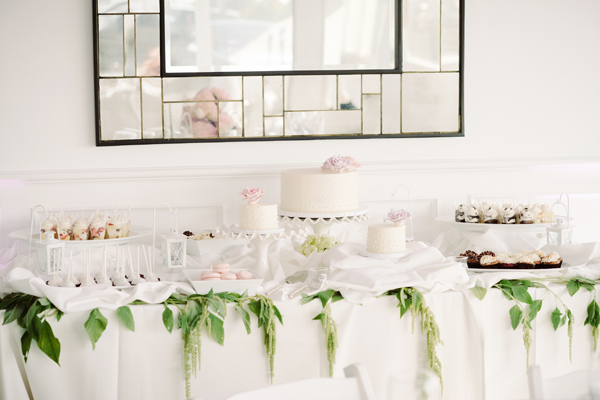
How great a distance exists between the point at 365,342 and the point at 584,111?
2.06 metres

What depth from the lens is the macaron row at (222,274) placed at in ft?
6.02

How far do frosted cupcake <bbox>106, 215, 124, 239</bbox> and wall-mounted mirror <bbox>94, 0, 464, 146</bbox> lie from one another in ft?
2.18

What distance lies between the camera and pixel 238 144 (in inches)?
113

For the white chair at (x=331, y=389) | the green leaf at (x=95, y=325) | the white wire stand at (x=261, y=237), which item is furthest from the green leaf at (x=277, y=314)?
the white chair at (x=331, y=389)

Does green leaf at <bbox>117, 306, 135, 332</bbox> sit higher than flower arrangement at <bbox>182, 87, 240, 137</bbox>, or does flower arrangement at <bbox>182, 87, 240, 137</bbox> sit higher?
flower arrangement at <bbox>182, 87, 240, 137</bbox>

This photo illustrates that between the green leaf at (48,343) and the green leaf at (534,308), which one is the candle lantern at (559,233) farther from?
the green leaf at (48,343)

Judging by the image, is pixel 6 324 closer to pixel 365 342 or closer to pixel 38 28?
pixel 365 342

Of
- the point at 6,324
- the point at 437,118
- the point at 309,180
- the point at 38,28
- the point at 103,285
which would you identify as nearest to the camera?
the point at 6,324

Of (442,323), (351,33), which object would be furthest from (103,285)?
(351,33)

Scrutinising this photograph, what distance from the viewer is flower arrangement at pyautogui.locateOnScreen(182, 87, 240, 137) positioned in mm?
2812

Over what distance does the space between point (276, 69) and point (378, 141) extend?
25.9 inches

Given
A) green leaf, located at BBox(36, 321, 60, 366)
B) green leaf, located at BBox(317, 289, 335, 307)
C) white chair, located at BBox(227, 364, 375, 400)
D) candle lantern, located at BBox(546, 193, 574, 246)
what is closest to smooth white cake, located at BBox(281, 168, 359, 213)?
green leaf, located at BBox(317, 289, 335, 307)

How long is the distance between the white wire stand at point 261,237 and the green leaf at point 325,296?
0.96 ft

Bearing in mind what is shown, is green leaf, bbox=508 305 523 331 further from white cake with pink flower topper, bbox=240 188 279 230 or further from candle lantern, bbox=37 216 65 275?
candle lantern, bbox=37 216 65 275
